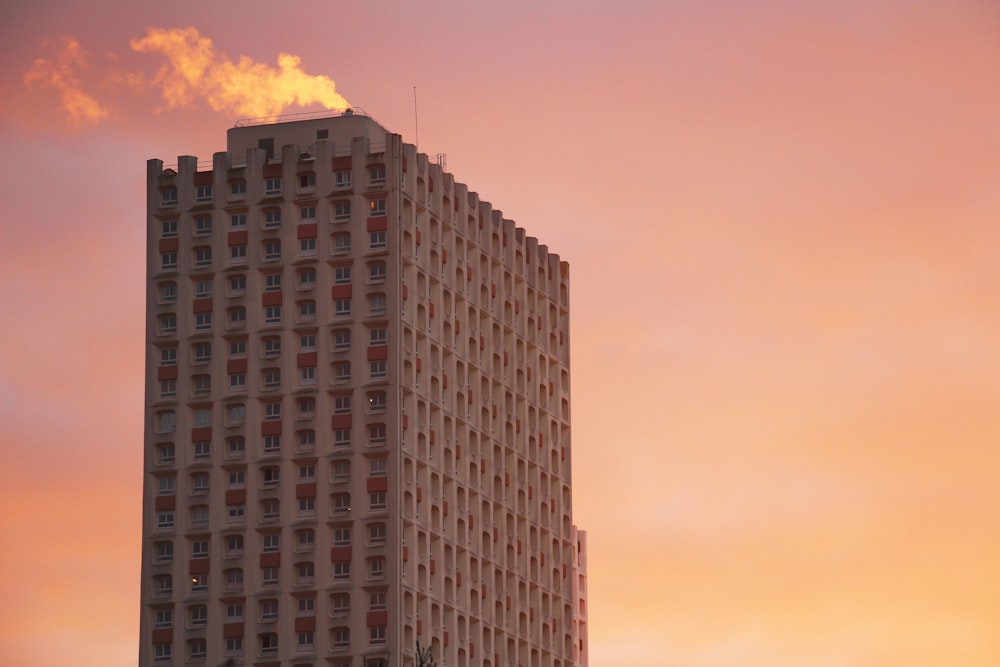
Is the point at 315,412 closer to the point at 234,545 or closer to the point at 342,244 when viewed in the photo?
the point at 234,545

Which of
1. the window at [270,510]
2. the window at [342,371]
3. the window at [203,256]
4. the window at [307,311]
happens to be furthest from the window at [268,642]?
the window at [203,256]

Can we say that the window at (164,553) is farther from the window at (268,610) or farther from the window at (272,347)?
the window at (272,347)

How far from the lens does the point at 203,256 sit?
16975 cm

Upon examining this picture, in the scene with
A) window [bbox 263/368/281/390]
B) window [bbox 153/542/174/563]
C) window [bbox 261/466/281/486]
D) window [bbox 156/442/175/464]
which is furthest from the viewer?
window [bbox 156/442/175/464]

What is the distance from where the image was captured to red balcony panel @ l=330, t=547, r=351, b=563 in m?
160

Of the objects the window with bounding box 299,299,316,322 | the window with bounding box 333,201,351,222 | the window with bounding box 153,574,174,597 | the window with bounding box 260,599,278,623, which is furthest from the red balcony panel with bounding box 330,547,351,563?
the window with bounding box 333,201,351,222

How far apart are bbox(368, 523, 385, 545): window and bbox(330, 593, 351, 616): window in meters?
4.10

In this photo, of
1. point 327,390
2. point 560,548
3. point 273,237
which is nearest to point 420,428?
point 327,390

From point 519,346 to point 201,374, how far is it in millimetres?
29989

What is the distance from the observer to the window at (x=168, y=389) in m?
169

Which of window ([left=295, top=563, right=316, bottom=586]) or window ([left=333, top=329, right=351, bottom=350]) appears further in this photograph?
window ([left=333, top=329, right=351, bottom=350])

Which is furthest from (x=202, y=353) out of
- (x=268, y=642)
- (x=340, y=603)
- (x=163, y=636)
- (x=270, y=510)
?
(x=268, y=642)

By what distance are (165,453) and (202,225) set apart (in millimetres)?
16976

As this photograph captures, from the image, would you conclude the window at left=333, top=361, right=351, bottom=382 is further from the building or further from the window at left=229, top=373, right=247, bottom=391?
the window at left=229, top=373, right=247, bottom=391
